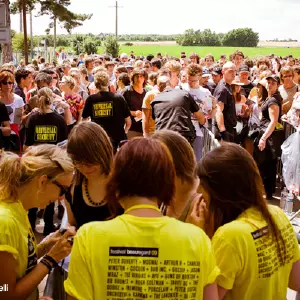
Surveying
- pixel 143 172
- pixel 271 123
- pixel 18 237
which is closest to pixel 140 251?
pixel 143 172

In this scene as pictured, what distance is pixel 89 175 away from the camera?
2.96 meters

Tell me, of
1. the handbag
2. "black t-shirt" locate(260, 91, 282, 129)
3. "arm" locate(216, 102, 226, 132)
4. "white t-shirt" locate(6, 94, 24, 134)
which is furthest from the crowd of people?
"black t-shirt" locate(260, 91, 282, 129)

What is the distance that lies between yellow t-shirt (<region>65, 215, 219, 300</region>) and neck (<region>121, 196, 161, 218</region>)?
2 cm

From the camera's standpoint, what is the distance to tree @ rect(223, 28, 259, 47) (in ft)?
367

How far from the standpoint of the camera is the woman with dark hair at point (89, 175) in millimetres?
2896

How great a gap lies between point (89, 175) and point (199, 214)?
914 millimetres

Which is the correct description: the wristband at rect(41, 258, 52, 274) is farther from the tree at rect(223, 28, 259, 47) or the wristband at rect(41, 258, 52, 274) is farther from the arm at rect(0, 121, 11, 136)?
the tree at rect(223, 28, 259, 47)

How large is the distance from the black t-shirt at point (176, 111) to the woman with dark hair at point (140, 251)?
3.63m

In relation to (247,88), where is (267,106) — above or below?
below

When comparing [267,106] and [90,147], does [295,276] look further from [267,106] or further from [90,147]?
[267,106]

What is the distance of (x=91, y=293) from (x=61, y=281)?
0.96 metres

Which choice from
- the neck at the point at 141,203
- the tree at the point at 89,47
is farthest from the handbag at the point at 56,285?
the tree at the point at 89,47

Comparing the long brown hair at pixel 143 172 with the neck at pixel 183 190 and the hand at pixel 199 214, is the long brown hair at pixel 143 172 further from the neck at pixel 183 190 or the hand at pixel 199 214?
the neck at pixel 183 190

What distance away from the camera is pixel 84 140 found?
2.95m
